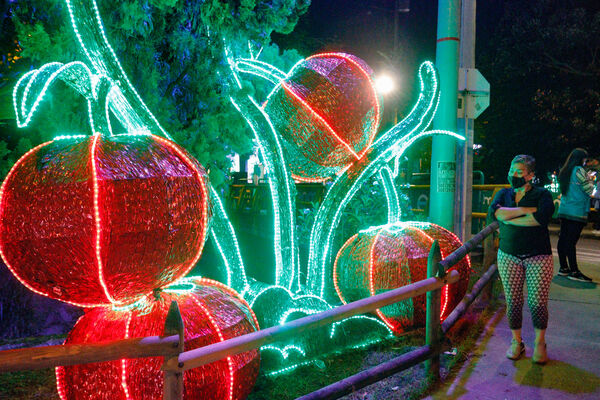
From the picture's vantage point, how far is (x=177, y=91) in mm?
5098

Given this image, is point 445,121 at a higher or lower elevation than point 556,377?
higher

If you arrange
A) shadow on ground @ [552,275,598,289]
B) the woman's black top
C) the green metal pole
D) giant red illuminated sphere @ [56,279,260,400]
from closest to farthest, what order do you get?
giant red illuminated sphere @ [56,279,260,400] → the woman's black top → the green metal pole → shadow on ground @ [552,275,598,289]

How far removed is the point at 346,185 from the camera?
14.4 feet

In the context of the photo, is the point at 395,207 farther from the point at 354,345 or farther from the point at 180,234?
the point at 180,234

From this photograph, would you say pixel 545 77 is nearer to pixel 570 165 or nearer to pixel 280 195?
pixel 570 165

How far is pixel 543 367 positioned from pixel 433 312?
1174mm

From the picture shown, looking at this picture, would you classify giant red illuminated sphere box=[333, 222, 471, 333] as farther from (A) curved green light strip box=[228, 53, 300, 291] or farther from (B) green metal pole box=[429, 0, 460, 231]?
(B) green metal pole box=[429, 0, 460, 231]

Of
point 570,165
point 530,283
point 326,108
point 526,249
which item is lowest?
point 530,283

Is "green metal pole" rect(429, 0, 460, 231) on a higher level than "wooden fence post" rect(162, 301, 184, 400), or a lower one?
higher

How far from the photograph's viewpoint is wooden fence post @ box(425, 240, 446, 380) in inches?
149

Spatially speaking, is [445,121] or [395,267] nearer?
[395,267]

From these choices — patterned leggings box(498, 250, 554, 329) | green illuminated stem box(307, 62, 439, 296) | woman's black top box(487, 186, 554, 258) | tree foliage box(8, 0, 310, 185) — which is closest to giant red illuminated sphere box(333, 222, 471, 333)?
green illuminated stem box(307, 62, 439, 296)

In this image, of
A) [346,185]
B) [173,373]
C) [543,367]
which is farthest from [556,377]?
[173,373]

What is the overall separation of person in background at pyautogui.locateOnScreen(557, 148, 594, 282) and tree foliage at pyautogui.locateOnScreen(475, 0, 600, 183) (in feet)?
38.0
